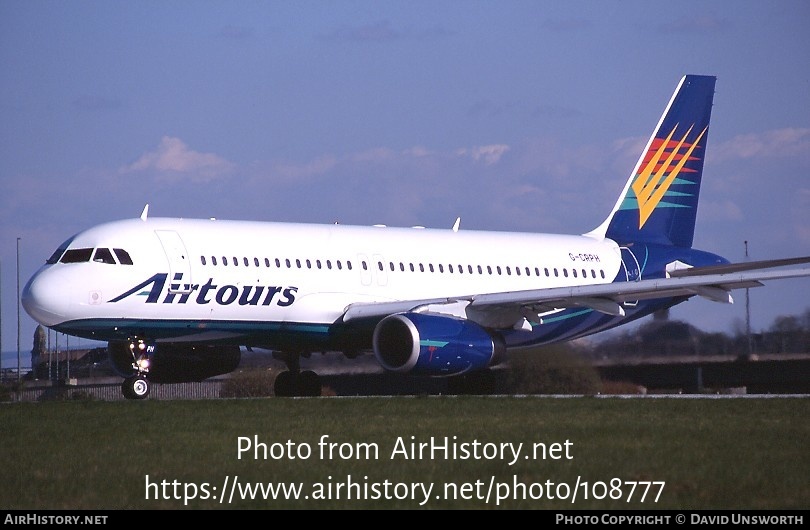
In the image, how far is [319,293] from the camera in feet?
93.0

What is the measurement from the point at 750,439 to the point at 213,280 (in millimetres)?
13115

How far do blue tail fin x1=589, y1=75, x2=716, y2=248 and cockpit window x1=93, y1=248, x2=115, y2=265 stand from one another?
548 inches

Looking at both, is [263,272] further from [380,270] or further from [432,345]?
[432,345]

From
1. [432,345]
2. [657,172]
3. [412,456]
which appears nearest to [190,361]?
[432,345]

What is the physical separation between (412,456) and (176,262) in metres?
12.4

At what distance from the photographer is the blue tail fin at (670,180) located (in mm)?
35312

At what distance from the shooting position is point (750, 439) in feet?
54.7

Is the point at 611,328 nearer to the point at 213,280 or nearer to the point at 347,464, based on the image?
the point at 213,280

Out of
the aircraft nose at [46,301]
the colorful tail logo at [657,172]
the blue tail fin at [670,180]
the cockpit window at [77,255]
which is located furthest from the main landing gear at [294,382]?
the colorful tail logo at [657,172]

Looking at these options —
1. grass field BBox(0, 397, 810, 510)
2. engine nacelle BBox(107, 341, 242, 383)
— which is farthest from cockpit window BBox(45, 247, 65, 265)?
grass field BBox(0, 397, 810, 510)

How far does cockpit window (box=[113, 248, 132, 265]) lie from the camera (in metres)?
26.2

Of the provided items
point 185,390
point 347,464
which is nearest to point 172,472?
point 347,464

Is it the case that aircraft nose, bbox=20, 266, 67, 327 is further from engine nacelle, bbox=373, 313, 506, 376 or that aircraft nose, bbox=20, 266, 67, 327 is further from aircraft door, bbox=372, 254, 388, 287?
aircraft door, bbox=372, 254, 388, 287

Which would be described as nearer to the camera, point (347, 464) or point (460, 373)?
point (347, 464)
